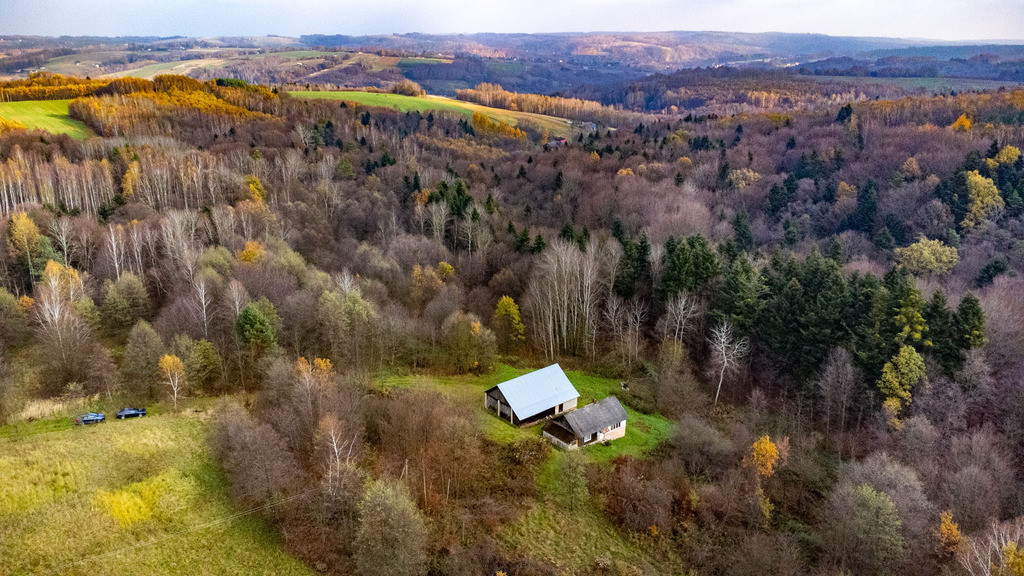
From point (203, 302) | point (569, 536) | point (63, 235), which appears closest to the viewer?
point (569, 536)

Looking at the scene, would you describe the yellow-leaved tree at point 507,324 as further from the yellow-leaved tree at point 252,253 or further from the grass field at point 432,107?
the grass field at point 432,107

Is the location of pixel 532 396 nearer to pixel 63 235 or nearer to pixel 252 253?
pixel 252 253

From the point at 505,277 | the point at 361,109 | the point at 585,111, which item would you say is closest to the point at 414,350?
the point at 505,277

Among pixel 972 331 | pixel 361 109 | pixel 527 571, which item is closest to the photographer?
pixel 527 571

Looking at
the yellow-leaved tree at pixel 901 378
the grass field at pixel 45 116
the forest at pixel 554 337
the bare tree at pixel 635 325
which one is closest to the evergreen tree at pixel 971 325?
the forest at pixel 554 337

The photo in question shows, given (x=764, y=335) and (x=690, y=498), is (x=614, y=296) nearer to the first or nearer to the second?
(x=764, y=335)

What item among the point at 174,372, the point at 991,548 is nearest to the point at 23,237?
the point at 174,372
